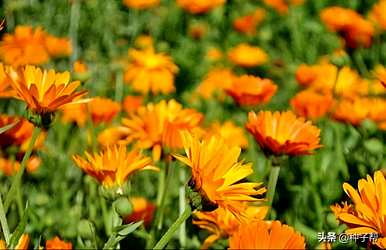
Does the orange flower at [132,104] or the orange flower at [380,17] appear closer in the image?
the orange flower at [132,104]

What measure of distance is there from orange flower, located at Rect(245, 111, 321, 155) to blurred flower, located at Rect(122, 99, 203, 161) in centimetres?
19

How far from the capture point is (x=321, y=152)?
238cm

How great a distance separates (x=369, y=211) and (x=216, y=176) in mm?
237

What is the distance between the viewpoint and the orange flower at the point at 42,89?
128 cm

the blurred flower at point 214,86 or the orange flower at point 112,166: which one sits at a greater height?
the orange flower at point 112,166

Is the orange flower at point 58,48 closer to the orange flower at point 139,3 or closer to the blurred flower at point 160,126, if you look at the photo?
the orange flower at point 139,3

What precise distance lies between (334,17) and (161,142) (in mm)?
1685

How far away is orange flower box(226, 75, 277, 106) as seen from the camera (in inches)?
79.3

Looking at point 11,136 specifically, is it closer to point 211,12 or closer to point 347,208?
point 347,208

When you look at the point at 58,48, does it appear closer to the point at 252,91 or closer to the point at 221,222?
the point at 252,91

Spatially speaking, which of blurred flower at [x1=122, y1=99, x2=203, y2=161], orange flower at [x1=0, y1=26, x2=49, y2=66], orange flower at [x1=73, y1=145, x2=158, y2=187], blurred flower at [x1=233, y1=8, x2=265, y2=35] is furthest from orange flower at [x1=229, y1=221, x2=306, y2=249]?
blurred flower at [x1=233, y1=8, x2=265, y2=35]

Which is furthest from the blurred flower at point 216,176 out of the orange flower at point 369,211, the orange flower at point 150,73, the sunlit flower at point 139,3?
the sunlit flower at point 139,3

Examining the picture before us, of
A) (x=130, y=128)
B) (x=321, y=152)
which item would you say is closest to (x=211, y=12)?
(x=321, y=152)

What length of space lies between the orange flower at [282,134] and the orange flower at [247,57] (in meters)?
1.76
